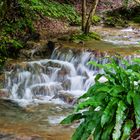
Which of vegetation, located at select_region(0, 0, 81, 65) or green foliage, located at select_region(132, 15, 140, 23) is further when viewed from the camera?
green foliage, located at select_region(132, 15, 140, 23)

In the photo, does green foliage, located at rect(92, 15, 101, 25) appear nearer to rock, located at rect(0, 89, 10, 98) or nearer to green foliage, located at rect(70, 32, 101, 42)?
green foliage, located at rect(70, 32, 101, 42)

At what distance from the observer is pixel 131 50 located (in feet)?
44.5

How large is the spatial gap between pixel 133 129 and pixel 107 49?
27.8ft

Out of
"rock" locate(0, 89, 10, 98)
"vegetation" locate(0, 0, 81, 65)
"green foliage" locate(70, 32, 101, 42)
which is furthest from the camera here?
"green foliage" locate(70, 32, 101, 42)

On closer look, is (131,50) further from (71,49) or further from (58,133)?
(58,133)

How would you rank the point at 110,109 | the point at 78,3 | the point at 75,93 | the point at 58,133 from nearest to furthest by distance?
the point at 110,109, the point at 58,133, the point at 75,93, the point at 78,3

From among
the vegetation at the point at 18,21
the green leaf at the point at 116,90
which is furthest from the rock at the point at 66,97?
the green leaf at the point at 116,90

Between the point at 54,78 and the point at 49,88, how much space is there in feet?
2.27

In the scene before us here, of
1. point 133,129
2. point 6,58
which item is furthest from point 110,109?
point 6,58

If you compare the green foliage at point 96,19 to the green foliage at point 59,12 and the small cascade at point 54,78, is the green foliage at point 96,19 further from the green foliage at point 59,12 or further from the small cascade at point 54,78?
the small cascade at point 54,78

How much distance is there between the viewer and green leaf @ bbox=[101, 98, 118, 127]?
4992 mm

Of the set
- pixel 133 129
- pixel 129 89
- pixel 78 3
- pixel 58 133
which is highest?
pixel 78 3

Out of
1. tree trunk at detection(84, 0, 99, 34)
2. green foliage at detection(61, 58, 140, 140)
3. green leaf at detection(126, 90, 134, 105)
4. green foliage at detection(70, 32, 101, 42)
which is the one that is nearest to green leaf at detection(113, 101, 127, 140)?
green foliage at detection(61, 58, 140, 140)

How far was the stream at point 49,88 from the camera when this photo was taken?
834cm
